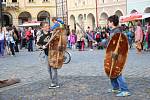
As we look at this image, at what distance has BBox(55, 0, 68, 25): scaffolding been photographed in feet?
207

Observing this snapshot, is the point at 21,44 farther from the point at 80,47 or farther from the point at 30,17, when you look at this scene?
the point at 30,17

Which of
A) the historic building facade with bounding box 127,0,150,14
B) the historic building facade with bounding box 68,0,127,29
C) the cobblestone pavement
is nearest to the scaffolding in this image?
the historic building facade with bounding box 68,0,127,29

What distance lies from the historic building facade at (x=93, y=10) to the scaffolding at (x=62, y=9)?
4.10 ft

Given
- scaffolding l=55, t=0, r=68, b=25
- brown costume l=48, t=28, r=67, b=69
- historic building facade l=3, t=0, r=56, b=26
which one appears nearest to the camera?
brown costume l=48, t=28, r=67, b=69

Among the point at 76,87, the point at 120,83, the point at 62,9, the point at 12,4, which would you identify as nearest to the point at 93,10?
the point at 62,9

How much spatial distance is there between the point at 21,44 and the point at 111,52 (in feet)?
77.4

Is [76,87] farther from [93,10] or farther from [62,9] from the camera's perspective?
[62,9]

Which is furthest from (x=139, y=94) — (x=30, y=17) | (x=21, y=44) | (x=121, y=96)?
(x=30, y=17)

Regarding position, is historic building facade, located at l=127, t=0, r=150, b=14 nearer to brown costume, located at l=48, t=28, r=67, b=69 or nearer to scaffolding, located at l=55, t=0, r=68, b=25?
scaffolding, located at l=55, t=0, r=68, b=25

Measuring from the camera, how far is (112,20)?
8.70m

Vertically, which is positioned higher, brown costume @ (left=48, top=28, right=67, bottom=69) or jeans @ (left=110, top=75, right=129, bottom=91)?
brown costume @ (left=48, top=28, right=67, bottom=69)

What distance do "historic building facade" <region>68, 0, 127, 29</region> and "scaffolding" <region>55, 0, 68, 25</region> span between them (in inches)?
49.2

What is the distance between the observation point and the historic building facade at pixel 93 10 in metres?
49.4

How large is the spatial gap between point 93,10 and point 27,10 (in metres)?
15.5
